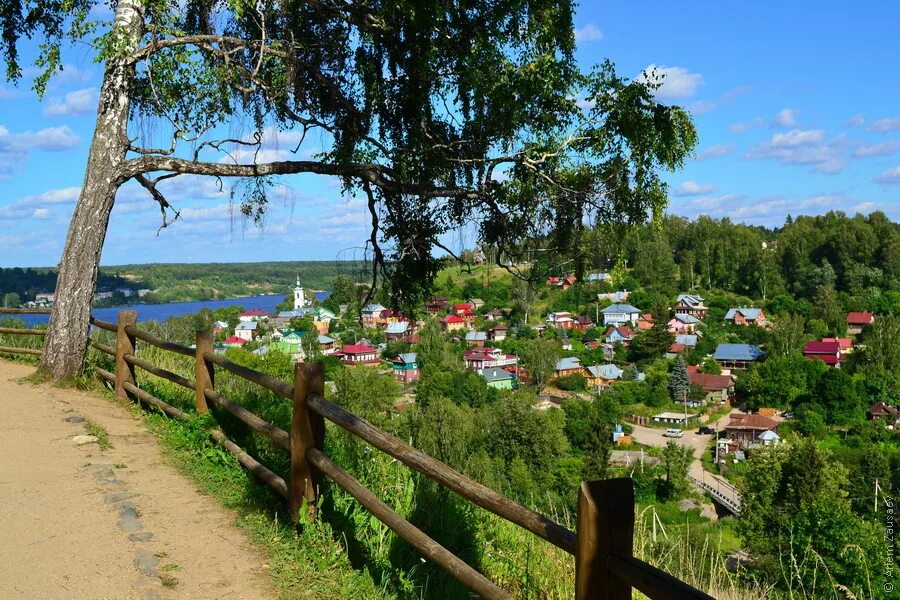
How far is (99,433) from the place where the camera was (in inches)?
250

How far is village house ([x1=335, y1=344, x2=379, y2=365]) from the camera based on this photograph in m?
61.5

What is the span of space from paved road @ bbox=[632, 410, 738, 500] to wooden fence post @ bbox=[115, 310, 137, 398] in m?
36.1

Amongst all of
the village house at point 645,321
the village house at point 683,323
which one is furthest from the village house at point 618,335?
the village house at point 683,323

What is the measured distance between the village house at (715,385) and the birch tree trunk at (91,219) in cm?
6226

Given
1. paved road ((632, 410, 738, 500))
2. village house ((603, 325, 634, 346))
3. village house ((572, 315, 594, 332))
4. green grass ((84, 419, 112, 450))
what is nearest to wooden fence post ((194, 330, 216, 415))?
green grass ((84, 419, 112, 450))

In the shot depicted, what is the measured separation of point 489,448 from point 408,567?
1433 inches

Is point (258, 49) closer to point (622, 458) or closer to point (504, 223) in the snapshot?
point (504, 223)

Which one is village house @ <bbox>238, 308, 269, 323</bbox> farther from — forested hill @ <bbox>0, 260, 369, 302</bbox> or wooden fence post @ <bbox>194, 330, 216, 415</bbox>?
wooden fence post @ <bbox>194, 330, 216, 415</bbox>

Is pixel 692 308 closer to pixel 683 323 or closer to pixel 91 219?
pixel 683 323

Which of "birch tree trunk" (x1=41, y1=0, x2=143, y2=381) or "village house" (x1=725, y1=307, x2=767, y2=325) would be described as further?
"village house" (x1=725, y1=307, x2=767, y2=325)

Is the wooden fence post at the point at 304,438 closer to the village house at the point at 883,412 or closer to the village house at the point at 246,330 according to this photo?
the village house at the point at 246,330

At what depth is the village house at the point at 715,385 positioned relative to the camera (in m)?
65.1

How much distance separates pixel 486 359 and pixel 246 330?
22953mm

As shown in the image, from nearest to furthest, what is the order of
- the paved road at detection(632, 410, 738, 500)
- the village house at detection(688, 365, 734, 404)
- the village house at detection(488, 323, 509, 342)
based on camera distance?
the paved road at detection(632, 410, 738, 500) < the village house at detection(688, 365, 734, 404) < the village house at detection(488, 323, 509, 342)
